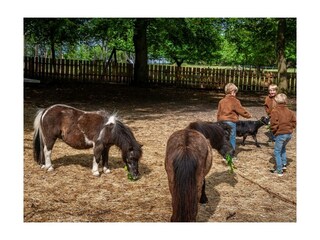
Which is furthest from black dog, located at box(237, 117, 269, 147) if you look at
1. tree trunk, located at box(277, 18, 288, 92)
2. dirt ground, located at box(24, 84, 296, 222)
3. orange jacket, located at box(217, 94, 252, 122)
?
tree trunk, located at box(277, 18, 288, 92)

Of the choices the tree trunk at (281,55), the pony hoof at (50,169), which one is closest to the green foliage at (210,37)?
the tree trunk at (281,55)

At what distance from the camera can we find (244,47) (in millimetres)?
19953

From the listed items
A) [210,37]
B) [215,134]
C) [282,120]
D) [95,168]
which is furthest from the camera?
[210,37]

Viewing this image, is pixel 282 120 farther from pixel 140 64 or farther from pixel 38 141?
pixel 140 64

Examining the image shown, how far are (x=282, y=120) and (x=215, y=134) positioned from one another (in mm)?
1847

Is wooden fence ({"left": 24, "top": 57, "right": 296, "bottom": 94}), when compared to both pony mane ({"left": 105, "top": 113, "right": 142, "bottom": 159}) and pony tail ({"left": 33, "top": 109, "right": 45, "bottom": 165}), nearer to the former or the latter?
pony tail ({"left": 33, "top": 109, "right": 45, "bottom": 165})

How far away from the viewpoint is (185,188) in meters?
3.67

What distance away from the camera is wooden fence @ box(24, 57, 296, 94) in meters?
17.9

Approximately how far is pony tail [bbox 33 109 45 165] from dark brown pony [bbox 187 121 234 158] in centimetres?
297

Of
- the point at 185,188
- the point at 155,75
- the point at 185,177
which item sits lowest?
the point at 185,188

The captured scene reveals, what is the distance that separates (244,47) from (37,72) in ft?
36.0

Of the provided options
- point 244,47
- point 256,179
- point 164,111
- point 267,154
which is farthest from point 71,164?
point 244,47

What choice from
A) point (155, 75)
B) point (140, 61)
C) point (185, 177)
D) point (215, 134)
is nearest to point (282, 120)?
point (215, 134)

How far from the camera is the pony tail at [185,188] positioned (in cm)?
368
